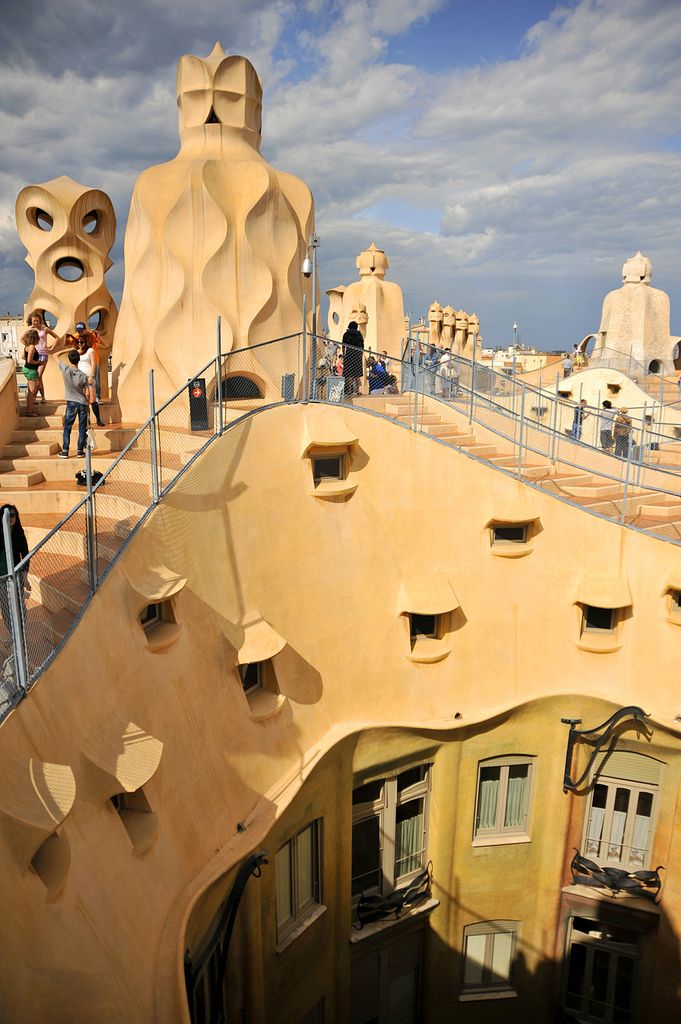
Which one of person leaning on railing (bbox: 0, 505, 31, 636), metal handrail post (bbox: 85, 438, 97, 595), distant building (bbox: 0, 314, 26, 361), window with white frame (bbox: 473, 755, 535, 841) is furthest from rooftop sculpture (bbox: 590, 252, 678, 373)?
distant building (bbox: 0, 314, 26, 361)

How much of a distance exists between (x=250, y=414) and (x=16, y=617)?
21.4ft

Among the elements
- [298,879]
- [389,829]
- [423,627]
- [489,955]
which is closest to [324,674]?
[423,627]

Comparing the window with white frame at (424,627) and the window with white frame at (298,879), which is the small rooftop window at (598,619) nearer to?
the window with white frame at (424,627)

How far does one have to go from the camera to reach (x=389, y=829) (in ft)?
48.7

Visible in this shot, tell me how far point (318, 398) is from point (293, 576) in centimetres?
353

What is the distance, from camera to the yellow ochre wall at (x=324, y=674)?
8320mm

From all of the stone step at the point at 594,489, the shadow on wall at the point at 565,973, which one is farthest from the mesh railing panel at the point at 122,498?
the shadow on wall at the point at 565,973

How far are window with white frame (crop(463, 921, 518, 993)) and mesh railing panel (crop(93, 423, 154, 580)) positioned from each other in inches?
513

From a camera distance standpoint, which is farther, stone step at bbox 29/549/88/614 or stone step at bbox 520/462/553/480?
stone step at bbox 520/462/553/480

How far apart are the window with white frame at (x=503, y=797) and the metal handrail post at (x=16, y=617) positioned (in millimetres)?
11055

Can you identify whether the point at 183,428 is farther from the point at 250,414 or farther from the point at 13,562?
the point at 13,562

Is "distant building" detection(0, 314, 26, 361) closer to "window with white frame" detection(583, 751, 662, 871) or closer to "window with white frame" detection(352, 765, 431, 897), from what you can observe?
"window with white frame" detection(352, 765, 431, 897)

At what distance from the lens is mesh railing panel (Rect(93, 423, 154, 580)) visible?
354 inches

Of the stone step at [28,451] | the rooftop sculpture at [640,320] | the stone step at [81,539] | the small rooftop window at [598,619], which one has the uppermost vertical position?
the rooftop sculpture at [640,320]
